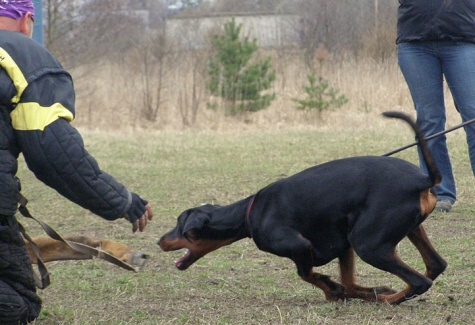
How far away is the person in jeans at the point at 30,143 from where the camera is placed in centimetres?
275

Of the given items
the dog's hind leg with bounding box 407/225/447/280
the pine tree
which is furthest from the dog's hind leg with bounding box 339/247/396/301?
the pine tree

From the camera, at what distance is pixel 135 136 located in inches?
458

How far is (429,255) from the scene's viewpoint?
3436 millimetres

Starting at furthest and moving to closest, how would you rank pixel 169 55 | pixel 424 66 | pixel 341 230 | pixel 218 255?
pixel 169 55, pixel 424 66, pixel 218 255, pixel 341 230

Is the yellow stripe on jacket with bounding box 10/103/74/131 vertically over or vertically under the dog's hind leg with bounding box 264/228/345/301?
over

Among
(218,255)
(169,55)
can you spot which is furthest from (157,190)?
(169,55)

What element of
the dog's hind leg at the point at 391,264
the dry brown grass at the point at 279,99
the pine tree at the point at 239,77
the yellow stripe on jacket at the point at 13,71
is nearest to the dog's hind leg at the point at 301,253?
the dog's hind leg at the point at 391,264

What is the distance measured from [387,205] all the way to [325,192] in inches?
12.4

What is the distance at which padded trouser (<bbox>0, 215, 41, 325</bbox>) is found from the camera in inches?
115

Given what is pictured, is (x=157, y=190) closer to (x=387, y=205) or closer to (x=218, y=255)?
(x=218, y=255)

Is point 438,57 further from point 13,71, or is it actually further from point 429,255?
point 13,71

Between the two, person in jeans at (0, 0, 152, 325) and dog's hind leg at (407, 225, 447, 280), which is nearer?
person in jeans at (0, 0, 152, 325)

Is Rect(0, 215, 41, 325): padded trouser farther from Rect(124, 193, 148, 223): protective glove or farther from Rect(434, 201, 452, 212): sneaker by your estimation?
Rect(434, 201, 452, 212): sneaker

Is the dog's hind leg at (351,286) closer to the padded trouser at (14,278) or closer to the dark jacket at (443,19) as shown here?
the padded trouser at (14,278)
